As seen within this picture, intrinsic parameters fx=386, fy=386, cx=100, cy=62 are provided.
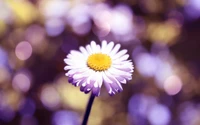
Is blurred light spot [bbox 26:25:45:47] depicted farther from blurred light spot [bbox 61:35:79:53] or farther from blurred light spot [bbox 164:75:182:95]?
blurred light spot [bbox 164:75:182:95]

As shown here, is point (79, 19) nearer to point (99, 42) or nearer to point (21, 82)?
point (99, 42)

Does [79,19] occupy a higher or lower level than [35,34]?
higher

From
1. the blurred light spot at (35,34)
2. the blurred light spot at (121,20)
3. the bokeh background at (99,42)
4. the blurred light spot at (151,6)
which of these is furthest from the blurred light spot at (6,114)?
the blurred light spot at (151,6)

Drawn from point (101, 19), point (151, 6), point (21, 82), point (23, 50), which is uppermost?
point (151, 6)

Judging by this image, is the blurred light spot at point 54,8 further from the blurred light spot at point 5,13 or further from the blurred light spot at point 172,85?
the blurred light spot at point 172,85

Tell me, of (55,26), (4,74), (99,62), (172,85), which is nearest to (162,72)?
(172,85)

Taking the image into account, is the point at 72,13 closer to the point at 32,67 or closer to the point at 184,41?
the point at 32,67

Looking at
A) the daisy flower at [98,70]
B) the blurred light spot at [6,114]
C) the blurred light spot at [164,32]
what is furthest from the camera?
the blurred light spot at [164,32]
